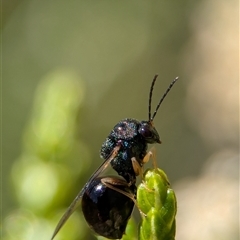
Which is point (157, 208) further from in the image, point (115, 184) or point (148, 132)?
point (148, 132)

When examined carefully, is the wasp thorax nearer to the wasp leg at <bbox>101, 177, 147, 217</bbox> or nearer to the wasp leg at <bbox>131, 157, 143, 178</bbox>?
the wasp leg at <bbox>131, 157, 143, 178</bbox>

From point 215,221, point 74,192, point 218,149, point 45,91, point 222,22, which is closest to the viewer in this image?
point 74,192

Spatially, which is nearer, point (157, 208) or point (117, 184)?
point (157, 208)

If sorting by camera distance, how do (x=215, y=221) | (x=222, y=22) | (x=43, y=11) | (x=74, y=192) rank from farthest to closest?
(x=43, y=11) < (x=222, y=22) < (x=215, y=221) < (x=74, y=192)

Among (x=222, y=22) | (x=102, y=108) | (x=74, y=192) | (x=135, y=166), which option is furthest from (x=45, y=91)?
(x=222, y=22)

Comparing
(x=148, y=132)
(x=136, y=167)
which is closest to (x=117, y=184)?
(x=136, y=167)

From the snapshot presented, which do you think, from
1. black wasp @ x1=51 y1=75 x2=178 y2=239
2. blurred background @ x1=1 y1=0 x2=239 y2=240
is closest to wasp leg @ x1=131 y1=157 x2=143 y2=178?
black wasp @ x1=51 y1=75 x2=178 y2=239

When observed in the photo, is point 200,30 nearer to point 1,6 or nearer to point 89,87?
point 89,87
